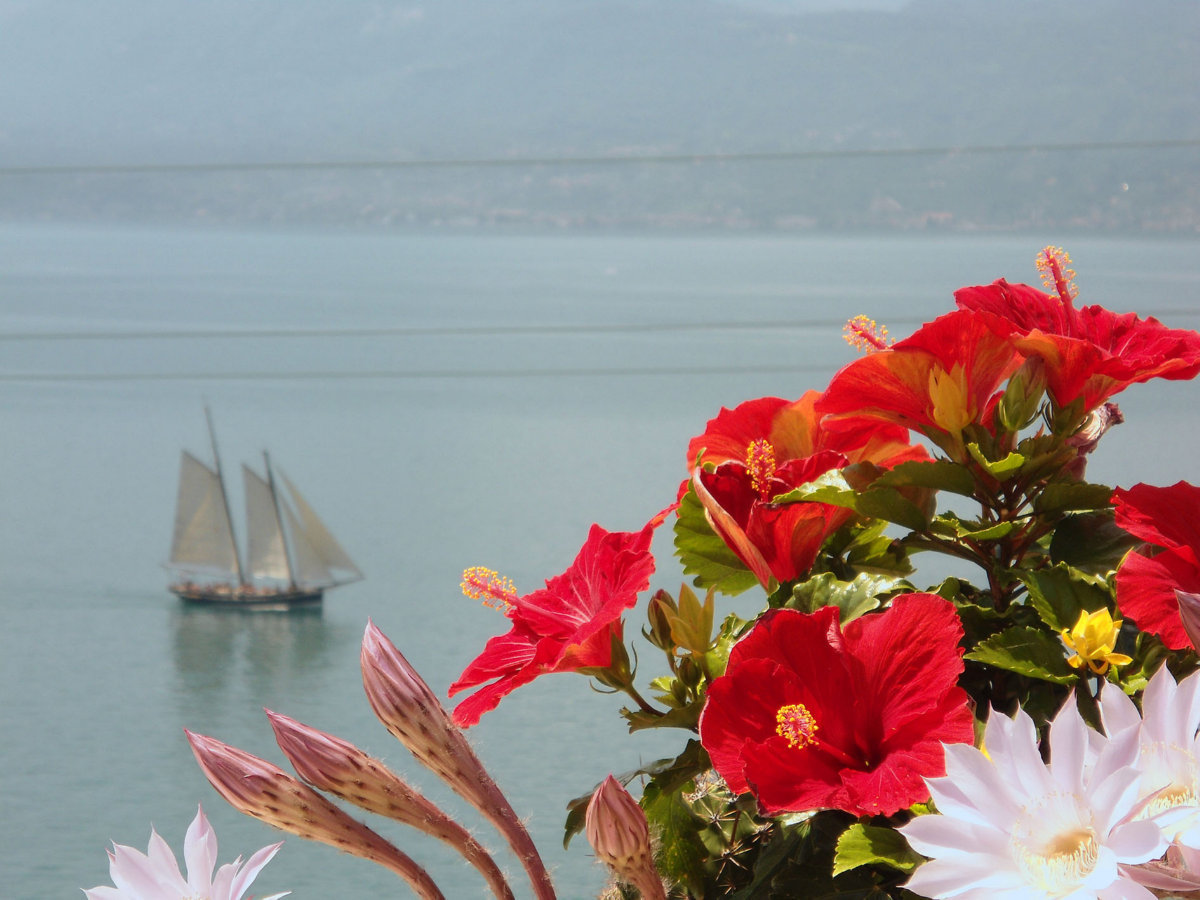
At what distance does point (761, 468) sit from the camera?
0.21 metres

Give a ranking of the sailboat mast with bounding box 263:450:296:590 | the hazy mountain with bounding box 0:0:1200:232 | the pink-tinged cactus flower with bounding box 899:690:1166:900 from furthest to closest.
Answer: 1. the hazy mountain with bounding box 0:0:1200:232
2. the sailboat mast with bounding box 263:450:296:590
3. the pink-tinged cactus flower with bounding box 899:690:1166:900

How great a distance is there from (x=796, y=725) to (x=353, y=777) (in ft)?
0.22

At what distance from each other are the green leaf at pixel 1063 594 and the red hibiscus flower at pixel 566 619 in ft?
0.22

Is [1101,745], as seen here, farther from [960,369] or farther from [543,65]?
[543,65]

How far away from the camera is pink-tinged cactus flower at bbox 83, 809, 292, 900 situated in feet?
0.51

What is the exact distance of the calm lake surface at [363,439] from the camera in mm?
1618

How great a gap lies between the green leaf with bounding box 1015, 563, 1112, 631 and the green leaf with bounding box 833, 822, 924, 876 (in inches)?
1.9

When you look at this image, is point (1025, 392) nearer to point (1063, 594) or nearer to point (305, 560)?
point (1063, 594)

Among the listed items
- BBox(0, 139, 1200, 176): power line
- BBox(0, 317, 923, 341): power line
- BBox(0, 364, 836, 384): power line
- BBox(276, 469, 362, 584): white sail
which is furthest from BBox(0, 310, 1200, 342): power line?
BBox(276, 469, 362, 584): white sail

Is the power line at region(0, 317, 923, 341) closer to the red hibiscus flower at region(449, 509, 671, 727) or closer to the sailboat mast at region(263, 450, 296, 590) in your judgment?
the sailboat mast at region(263, 450, 296, 590)

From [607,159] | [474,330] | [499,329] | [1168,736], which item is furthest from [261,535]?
[1168,736]

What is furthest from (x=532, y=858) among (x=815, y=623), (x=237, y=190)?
(x=237, y=190)

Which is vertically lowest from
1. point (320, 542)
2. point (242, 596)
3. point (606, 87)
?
point (242, 596)

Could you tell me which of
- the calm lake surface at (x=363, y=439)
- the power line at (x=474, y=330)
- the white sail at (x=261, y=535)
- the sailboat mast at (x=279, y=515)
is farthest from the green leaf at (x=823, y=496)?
the white sail at (x=261, y=535)
